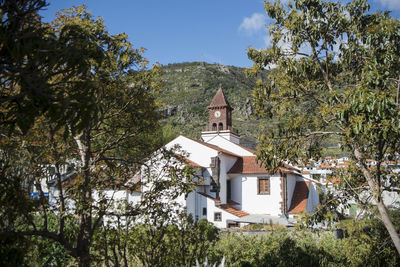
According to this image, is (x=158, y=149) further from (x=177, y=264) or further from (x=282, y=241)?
(x=282, y=241)

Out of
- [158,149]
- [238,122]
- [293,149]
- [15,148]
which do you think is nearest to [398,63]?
[293,149]

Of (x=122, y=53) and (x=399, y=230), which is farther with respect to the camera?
(x=399, y=230)

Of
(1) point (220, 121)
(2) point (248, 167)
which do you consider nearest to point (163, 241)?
(2) point (248, 167)

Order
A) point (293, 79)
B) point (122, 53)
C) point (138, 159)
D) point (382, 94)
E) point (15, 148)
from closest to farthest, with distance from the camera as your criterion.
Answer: point (382, 94) < point (15, 148) < point (122, 53) < point (293, 79) < point (138, 159)

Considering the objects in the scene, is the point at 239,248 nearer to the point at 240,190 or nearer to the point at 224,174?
the point at 224,174

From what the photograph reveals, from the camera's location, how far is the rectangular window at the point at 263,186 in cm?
2811

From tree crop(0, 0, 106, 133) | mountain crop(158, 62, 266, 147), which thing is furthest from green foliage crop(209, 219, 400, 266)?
mountain crop(158, 62, 266, 147)

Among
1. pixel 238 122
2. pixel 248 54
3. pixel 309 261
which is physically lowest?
pixel 309 261

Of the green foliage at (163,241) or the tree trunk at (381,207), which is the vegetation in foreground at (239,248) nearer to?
the green foliage at (163,241)

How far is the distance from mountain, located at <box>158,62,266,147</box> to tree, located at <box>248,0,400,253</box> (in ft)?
124

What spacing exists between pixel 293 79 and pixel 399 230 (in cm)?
478

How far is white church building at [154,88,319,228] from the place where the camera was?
24.8 meters

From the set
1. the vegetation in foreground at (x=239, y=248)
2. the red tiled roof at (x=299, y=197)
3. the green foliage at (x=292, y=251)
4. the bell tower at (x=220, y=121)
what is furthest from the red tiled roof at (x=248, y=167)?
the green foliage at (x=292, y=251)

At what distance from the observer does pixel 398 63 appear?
277 inches
